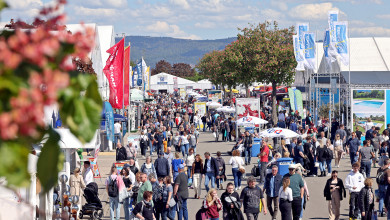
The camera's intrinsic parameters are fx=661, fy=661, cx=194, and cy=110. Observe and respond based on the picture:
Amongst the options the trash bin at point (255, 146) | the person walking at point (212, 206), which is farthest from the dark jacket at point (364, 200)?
the trash bin at point (255, 146)

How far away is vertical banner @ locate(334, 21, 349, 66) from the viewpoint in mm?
33344

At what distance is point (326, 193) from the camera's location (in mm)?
14734

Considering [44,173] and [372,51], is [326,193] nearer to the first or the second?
[44,173]

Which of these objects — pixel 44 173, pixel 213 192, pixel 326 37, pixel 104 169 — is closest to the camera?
pixel 44 173

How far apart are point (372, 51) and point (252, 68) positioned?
9.83 metres

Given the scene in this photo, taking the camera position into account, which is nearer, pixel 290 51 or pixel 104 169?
pixel 104 169

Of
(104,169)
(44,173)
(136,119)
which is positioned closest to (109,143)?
(104,169)

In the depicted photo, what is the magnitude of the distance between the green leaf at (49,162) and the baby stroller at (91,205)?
1329 centimetres

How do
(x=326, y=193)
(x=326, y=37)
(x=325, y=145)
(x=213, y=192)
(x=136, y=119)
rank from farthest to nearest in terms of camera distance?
(x=136, y=119) < (x=326, y=37) < (x=325, y=145) < (x=326, y=193) < (x=213, y=192)

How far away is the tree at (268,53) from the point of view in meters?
52.3

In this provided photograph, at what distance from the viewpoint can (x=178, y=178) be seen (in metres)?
14.9

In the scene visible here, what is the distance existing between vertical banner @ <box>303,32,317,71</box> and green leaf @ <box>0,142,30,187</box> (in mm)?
37641

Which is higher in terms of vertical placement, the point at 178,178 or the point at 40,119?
the point at 40,119

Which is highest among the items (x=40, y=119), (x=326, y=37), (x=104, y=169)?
(x=326, y=37)
